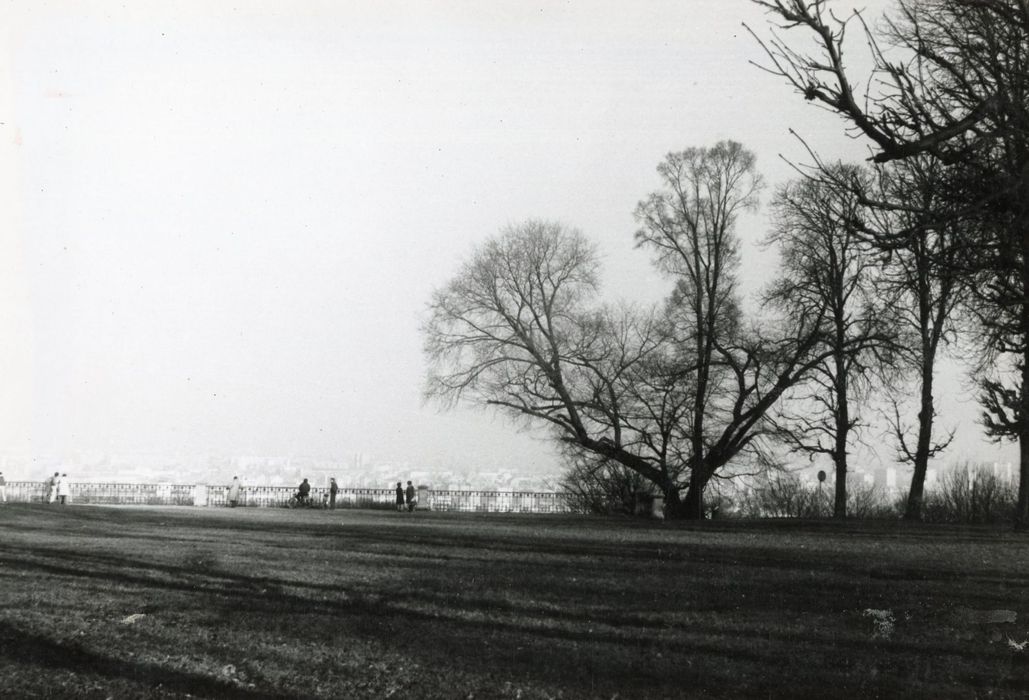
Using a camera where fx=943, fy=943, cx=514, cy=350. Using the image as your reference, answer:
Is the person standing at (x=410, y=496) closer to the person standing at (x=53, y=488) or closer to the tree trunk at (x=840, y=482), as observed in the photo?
the person standing at (x=53, y=488)

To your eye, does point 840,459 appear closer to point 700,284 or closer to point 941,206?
point 700,284

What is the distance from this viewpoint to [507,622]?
956 cm

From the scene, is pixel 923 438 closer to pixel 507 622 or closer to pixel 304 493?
pixel 507 622

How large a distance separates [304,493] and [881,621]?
123 ft

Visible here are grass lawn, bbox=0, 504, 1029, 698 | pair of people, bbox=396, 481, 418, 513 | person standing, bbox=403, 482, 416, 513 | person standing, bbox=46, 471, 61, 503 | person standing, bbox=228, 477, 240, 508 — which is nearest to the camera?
grass lawn, bbox=0, 504, 1029, 698

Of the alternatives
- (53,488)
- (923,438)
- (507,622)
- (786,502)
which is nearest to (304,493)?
(53,488)

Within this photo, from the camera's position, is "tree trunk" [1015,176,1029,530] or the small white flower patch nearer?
"tree trunk" [1015,176,1029,530]

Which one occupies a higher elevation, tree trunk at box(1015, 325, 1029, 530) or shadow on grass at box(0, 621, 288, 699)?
tree trunk at box(1015, 325, 1029, 530)

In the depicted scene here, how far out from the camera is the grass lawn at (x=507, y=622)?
24.5 feet

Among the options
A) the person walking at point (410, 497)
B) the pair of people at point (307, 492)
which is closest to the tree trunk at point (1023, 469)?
the person walking at point (410, 497)

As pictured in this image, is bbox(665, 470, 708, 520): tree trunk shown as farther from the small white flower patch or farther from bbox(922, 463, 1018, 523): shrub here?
the small white flower patch

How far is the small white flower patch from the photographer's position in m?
8.94

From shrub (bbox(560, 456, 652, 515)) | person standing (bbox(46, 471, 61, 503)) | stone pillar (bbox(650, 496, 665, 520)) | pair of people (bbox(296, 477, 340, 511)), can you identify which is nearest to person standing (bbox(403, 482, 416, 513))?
pair of people (bbox(296, 477, 340, 511))

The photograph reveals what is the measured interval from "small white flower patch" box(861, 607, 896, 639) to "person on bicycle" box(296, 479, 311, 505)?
36.7 metres
